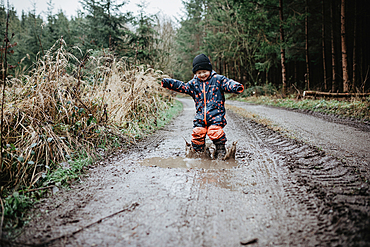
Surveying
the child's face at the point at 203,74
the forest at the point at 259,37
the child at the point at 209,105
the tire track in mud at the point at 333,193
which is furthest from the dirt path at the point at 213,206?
the forest at the point at 259,37

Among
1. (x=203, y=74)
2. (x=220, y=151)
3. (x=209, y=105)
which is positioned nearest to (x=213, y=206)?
(x=220, y=151)

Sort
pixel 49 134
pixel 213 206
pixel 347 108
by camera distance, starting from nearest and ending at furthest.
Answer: pixel 213 206 < pixel 49 134 < pixel 347 108

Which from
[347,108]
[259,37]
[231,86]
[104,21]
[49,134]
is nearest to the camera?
[49,134]

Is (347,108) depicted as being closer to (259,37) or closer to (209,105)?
(209,105)

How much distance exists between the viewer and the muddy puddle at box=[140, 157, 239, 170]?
2.94 metres

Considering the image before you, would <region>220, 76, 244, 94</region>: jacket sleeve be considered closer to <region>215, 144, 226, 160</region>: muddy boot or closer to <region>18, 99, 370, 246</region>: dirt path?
<region>215, 144, 226, 160</region>: muddy boot

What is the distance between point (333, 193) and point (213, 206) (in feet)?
3.70

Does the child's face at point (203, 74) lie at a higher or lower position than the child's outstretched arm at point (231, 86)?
higher

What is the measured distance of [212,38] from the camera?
2105cm

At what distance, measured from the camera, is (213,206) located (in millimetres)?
1896

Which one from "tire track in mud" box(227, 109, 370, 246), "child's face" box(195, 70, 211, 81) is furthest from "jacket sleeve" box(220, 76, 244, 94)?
"tire track in mud" box(227, 109, 370, 246)

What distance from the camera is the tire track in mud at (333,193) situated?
1.41 m

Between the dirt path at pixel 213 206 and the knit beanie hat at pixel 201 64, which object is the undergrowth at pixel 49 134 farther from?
the knit beanie hat at pixel 201 64

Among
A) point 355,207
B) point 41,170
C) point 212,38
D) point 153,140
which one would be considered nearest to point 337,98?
point 153,140
